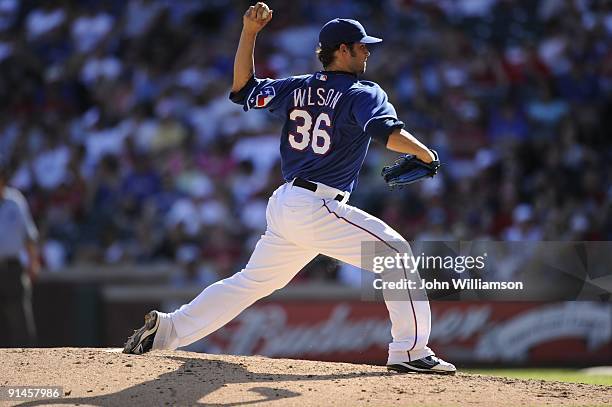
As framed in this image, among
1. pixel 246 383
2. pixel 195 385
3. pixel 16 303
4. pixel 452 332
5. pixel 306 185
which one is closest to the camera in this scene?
pixel 195 385

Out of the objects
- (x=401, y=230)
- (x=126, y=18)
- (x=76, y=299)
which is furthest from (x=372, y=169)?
(x=126, y=18)

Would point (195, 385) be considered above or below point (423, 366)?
below

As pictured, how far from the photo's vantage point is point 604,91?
13094 mm

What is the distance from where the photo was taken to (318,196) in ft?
19.9

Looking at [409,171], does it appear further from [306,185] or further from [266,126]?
[266,126]

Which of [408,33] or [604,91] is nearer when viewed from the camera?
[604,91]

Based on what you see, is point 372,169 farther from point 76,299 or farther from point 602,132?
point 76,299

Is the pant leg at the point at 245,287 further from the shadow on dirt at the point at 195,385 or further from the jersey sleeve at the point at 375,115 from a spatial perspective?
the jersey sleeve at the point at 375,115

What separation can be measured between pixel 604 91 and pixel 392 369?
790cm

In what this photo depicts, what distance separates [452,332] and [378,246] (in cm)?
552

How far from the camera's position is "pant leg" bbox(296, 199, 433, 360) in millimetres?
5969

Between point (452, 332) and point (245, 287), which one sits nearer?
point (245, 287)

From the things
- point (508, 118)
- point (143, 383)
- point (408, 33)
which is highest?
point (408, 33)

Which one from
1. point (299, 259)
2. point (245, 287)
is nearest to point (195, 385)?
point (245, 287)
